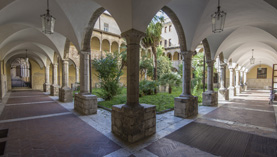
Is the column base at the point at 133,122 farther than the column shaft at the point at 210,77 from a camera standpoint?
No

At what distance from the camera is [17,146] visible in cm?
329

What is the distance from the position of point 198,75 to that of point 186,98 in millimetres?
11073

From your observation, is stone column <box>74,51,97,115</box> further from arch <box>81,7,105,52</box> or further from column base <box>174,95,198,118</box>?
column base <box>174,95,198,118</box>

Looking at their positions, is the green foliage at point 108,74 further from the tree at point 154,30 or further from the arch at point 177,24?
the arch at point 177,24

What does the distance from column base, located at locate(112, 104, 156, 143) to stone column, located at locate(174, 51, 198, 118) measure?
207cm

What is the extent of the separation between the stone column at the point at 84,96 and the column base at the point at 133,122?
8.00ft

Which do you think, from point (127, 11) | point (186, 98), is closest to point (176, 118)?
point (186, 98)

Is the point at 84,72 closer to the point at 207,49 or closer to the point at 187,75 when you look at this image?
the point at 187,75

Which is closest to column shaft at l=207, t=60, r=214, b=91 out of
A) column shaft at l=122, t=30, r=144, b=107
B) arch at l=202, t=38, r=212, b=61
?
arch at l=202, t=38, r=212, b=61

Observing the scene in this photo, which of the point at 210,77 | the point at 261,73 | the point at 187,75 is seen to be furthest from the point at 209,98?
the point at 261,73

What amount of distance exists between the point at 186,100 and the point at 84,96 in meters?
4.24

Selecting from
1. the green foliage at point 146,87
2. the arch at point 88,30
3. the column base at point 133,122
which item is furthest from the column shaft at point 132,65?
the green foliage at point 146,87

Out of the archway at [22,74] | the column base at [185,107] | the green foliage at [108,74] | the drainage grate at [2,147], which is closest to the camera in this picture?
the drainage grate at [2,147]

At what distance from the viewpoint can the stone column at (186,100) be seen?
18.3 ft
